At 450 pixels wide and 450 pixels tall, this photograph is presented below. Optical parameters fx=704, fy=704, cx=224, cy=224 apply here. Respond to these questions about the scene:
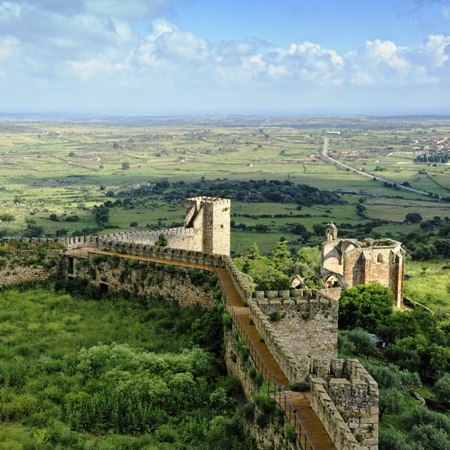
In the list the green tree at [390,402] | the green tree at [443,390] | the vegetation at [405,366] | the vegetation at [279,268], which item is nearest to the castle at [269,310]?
the vegetation at [279,268]

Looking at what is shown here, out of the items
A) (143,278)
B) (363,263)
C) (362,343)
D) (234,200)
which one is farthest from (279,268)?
(234,200)

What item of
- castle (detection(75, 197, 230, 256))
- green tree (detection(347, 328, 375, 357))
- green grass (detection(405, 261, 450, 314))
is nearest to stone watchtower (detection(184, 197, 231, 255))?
castle (detection(75, 197, 230, 256))

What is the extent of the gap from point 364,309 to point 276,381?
2526 centimetres

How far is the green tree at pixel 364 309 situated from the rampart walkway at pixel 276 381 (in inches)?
559

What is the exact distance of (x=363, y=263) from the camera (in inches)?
1852

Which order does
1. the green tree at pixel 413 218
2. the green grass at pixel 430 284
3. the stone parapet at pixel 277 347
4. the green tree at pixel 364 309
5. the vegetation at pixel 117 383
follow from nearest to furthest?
the stone parapet at pixel 277 347 → the vegetation at pixel 117 383 → the green tree at pixel 364 309 → the green grass at pixel 430 284 → the green tree at pixel 413 218

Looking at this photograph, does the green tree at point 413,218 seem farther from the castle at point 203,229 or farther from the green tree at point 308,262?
the castle at point 203,229

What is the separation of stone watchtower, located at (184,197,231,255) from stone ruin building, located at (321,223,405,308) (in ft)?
26.6

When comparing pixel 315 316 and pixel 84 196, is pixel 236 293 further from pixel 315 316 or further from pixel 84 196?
pixel 84 196

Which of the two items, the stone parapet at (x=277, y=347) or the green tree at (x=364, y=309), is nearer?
the stone parapet at (x=277, y=347)

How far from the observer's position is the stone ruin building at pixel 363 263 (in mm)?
46656

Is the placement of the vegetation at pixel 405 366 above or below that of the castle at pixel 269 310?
below

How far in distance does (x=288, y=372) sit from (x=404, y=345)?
2052cm

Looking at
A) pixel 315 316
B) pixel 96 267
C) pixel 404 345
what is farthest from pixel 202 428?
pixel 404 345
